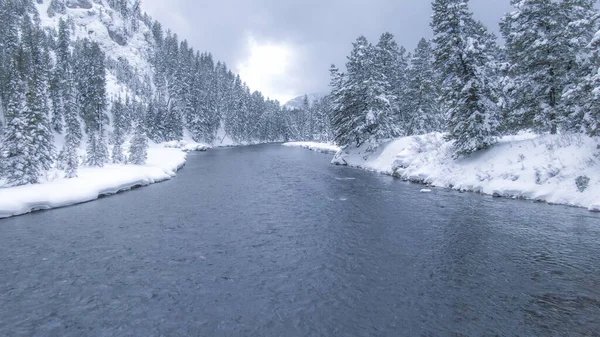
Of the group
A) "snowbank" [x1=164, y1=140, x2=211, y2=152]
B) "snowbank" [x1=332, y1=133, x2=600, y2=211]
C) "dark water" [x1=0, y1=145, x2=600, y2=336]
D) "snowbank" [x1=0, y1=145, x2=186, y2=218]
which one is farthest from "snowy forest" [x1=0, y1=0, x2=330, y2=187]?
"snowbank" [x1=332, y1=133, x2=600, y2=211]

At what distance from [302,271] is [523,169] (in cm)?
1870

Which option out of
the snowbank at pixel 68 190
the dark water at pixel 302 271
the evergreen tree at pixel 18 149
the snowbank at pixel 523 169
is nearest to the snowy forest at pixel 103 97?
the evergreen tree at pixel 18 149

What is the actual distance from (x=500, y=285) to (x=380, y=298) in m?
3.64

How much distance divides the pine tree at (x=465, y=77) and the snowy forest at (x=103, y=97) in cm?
3116

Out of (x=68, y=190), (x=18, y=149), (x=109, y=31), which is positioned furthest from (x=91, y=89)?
(x=109, y=31)

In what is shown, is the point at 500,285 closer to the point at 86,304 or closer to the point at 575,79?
the point at 86,304

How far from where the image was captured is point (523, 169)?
20.4 m

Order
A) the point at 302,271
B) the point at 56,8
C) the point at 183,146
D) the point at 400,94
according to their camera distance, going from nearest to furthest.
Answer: the point at 302,271, the point at 400,94, the point at 183,146, the point at 56,8

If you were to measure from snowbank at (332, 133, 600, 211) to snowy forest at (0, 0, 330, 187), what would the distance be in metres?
29.8

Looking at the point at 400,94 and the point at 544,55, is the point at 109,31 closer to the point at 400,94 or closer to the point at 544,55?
the point at 400,94

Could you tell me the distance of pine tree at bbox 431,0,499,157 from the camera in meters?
24.5

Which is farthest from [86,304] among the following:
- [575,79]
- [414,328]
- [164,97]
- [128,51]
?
[128,51]

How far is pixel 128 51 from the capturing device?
460ft

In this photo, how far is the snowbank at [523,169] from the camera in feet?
56.5
